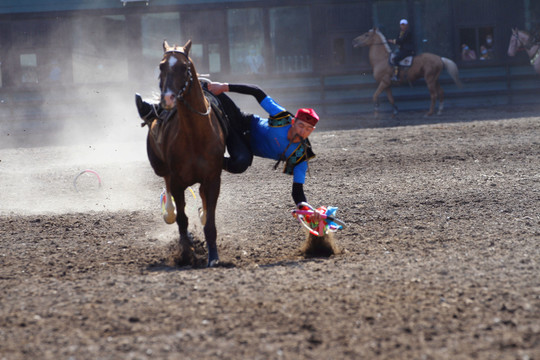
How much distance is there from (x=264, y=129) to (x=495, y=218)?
9.10ft

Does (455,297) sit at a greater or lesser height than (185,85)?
lesser

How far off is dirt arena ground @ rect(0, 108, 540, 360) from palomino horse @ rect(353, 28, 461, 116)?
799 centimetres

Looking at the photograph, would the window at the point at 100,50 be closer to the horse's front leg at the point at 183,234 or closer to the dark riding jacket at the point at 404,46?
the dark riding jacket at the point at 404,46

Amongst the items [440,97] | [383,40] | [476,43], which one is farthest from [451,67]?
[476,43]

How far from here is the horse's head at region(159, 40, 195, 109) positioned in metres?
5.24

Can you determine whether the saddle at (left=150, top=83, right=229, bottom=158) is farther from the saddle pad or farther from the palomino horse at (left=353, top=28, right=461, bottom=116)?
the saddle pad

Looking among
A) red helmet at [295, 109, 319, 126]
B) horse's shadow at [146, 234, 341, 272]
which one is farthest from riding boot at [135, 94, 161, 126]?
red helmet at [295, 109, 319, 126]

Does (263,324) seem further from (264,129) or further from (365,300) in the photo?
(264,129)

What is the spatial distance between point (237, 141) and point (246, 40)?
15215 mm

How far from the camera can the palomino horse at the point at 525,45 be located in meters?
19.8

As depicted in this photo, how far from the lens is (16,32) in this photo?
68.6 ft

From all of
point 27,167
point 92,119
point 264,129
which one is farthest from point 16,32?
point 264,129

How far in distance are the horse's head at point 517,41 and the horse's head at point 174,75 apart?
16828 mm

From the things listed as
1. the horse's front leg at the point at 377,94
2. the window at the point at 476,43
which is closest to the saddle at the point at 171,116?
the horse's front leg at the point at 377,94
